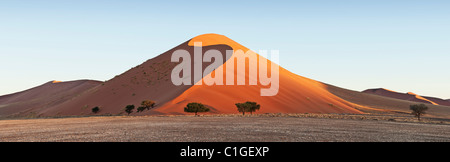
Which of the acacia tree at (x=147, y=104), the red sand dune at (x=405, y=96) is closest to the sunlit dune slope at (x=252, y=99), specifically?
the acacia tree at (x=147, y=104)

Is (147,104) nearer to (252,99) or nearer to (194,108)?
(194,108)

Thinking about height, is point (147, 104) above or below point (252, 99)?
below

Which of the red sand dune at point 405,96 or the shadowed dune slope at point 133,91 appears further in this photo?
the red sand dune at point 405,96

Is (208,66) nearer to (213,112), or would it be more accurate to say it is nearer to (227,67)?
(227,67)

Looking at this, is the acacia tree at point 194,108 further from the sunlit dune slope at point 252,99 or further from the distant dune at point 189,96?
the sunlit dune slope at point 252,99

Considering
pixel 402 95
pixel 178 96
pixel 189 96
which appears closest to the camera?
pixel 189 96

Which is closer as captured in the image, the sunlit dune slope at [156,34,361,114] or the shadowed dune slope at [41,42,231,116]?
the sunlit dune slope at [156,34,361,114]

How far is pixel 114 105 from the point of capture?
60500 millimetres

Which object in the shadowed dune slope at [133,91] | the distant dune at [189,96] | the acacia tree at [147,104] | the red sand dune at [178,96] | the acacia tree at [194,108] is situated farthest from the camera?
the shadowed dune slope at [133,91]

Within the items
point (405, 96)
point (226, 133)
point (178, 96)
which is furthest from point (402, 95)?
point (226, 133)

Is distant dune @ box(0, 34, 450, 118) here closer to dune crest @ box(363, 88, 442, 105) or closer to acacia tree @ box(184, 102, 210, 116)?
acacia tree @ box(184, 102, 210, 116)

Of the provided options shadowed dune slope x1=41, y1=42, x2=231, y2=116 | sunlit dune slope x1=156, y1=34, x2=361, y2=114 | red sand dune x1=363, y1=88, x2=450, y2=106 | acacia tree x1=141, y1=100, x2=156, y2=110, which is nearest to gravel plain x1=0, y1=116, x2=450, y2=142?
sunlit dune slope x1=156, y1=34, x2=361, y2=114
